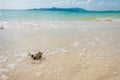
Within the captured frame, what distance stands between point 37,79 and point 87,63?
71.1 inches

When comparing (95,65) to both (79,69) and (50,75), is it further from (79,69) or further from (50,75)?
(50,75)

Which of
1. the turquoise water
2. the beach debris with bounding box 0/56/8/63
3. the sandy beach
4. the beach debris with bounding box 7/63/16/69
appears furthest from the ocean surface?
the beach debris with bounding box 7/63/16/69

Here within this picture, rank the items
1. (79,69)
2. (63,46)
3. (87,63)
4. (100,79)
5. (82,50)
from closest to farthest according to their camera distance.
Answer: (100,79) < (79,69) < (87,63) < (82,50) < (63,46)

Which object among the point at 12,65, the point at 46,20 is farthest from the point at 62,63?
the point at 46,20

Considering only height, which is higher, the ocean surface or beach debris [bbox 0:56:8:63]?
beach debris [bbox 0:56:8:63]

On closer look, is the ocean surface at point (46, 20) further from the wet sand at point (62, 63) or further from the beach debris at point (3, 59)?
the beach debris at point (3, 59)

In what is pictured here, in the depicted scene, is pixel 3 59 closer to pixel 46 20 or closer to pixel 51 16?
pixel 46 20

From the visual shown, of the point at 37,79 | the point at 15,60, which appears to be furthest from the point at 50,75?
the point at 15,60

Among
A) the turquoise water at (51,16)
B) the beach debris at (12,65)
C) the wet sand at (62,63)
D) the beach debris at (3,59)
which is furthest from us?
the turquoise water at (51,16)

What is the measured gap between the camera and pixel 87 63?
212 inches

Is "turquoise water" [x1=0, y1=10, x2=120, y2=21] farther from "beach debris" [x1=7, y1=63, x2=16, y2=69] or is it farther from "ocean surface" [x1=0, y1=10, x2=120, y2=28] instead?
"beach debris" [x1=7, y1=63, x2=16, y2=69]

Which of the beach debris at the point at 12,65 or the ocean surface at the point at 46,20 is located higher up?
the beach debris at the point at 12,65

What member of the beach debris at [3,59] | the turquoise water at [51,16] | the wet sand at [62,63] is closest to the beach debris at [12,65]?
the wet sand at [62,63]

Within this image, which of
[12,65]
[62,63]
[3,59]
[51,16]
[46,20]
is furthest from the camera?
[51,16]
